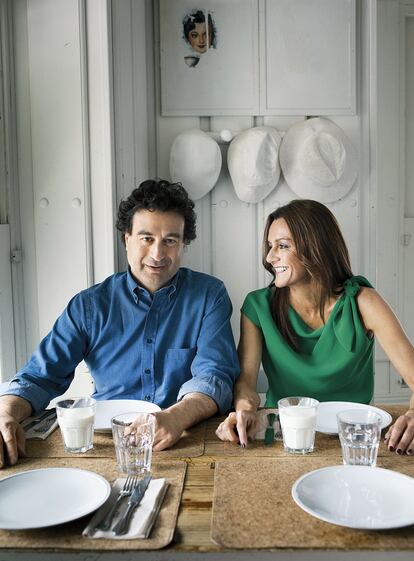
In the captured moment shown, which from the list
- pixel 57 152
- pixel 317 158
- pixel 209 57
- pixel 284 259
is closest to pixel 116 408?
pixel 284 259

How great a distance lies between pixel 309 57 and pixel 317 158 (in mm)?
500

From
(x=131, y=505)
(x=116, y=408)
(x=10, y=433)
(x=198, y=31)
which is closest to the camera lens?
(x=131, y=505)

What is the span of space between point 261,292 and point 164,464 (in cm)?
90

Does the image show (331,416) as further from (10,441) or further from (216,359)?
(10,441)

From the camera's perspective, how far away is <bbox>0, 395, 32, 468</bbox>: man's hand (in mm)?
1339

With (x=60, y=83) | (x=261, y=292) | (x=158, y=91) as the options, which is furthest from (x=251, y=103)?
(x=261, y=292)

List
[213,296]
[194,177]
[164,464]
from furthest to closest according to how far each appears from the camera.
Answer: [194,177], [213,296], [164,464]

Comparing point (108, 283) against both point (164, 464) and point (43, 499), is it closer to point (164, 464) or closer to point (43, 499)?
point (164, 464)

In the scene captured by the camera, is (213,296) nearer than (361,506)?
No

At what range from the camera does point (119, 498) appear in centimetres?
114

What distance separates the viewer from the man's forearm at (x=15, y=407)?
156 cm

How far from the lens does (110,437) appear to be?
148 centimetres

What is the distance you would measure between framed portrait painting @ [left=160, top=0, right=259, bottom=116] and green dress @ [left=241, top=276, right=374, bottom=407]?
1.20m

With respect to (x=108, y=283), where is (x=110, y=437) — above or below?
below
